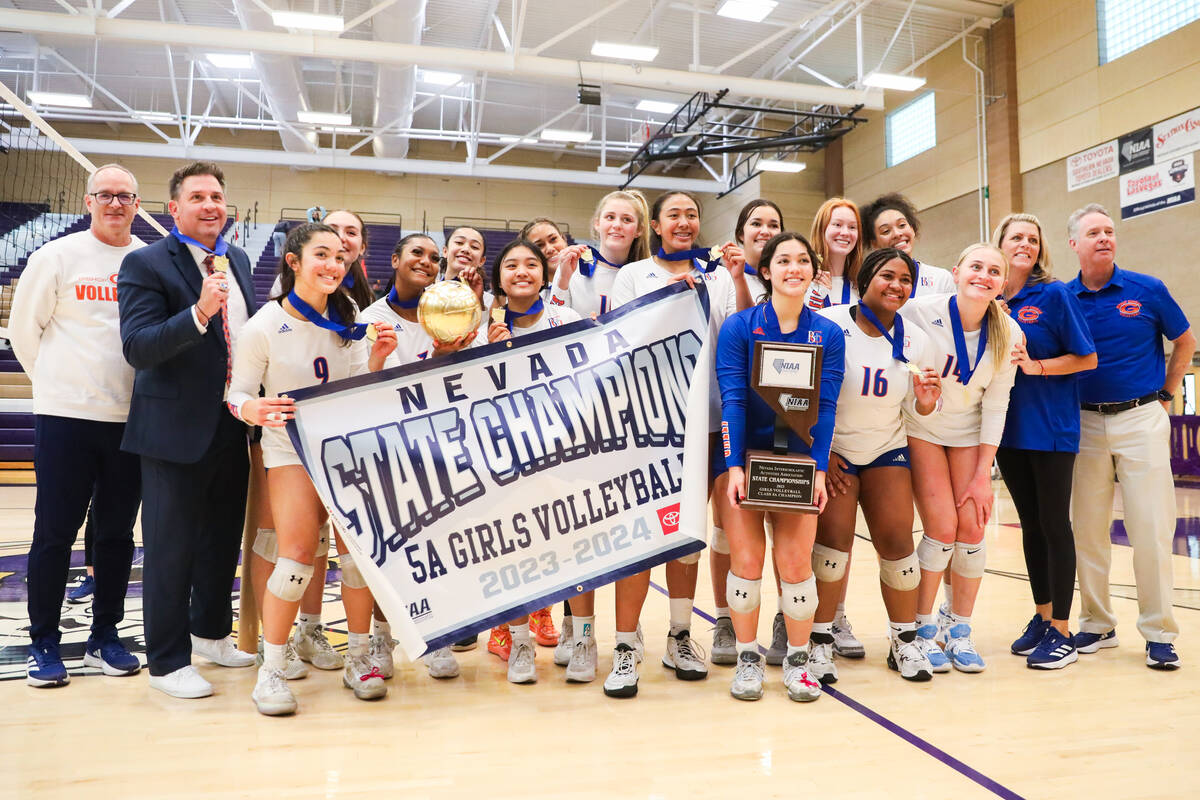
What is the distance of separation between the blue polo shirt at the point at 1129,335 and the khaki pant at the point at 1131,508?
0.11 meters

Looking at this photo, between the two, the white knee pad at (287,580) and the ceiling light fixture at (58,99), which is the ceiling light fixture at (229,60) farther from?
the white knee pad at (287,580)

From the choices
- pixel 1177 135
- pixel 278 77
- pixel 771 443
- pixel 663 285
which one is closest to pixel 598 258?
pixel 663 285

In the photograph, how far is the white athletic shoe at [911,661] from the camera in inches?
128

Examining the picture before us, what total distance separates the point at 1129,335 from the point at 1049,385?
50cm

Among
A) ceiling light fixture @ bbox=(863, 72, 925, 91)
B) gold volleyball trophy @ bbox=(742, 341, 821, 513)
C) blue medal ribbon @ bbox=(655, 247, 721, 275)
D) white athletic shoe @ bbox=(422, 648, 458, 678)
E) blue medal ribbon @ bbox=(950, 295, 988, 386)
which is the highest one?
ceiling light fixture @ bbox=(863, 72, 925, 91)

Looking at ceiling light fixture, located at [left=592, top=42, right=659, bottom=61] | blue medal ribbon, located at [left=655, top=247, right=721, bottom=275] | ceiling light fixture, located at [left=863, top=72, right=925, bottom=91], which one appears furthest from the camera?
ceiling light fixture, located at [left=863, top=72, right=925, bottom=91]

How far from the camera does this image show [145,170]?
2119 centimetres

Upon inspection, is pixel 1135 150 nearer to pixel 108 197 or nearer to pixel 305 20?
pixel 305 20

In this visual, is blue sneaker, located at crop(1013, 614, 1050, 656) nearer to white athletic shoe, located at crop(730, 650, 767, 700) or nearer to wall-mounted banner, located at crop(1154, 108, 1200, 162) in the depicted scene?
white athletic shoe, located at crop(730, 650, 767, 700)

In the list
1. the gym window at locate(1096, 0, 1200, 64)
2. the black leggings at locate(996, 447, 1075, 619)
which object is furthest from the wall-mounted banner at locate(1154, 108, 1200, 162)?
the black leggings at locate(996, 447, 1075, 619)

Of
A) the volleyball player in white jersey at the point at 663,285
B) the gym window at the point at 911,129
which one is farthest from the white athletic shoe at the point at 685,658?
the gym window at the point at 911,129

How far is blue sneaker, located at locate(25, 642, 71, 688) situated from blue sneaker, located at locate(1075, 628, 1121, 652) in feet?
14.0

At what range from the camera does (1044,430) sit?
3527 millimetres

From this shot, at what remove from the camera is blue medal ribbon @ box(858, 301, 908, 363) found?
3246 millimetres
